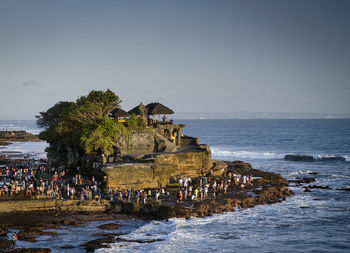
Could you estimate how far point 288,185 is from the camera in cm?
3519

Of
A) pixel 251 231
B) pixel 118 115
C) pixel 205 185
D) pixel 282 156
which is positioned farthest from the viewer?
pixel 282 156

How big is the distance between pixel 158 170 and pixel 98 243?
1345cm

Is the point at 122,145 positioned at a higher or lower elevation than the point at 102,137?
lower

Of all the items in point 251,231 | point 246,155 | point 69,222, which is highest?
point 246,155

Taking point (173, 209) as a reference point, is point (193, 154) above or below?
above

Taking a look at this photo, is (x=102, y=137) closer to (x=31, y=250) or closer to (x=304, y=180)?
(x=31, y=250)

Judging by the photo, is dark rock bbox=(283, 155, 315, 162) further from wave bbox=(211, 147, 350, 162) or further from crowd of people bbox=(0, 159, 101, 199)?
crowd of people bbox=(0, 159, 101, 199)

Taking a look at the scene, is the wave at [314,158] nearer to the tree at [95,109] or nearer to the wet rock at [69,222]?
the tree at [95,109]

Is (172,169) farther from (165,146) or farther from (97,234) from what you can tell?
(97,234)

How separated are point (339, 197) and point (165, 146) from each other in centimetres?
1739

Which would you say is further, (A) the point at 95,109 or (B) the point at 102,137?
(A) the point at 95,109

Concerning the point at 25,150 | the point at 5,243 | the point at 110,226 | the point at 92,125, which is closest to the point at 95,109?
the point at 92,125

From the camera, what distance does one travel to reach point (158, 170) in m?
31.4

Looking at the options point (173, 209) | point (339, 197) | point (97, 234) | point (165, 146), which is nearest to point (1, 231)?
point (97, 234)
